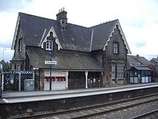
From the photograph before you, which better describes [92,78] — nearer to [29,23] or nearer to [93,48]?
[93,48]

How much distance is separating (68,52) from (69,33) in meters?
3.61

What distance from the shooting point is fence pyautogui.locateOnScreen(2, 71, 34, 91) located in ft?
63.7

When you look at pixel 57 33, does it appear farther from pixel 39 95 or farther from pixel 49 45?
pixel 39 95

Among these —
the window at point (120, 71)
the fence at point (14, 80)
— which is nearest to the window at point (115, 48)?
the window at point (120, 71)

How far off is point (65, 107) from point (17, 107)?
3096mm

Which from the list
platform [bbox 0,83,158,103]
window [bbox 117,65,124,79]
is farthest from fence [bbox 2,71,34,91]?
window [bbox 117,65,124,79]

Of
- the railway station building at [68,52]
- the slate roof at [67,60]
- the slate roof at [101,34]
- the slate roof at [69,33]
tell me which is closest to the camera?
the slate roof at [67,60]

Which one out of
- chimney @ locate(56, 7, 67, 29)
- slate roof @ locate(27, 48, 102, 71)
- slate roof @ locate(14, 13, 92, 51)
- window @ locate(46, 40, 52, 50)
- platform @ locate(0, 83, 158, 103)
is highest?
chimney @ locate(56, 7, 67, 29)

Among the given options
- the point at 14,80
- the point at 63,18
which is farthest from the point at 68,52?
the point at 14,80

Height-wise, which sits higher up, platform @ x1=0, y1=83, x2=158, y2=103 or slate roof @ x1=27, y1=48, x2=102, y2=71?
slate roof @ x1=27, y1=48, x2=102, y2=71

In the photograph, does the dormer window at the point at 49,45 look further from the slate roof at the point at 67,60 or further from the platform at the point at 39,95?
the platform at the point at 39,95

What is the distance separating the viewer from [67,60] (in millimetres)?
25125

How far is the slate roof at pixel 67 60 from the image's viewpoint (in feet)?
72.8

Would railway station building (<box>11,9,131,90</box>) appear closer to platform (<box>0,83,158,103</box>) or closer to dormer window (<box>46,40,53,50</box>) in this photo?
dormer window (<box>46,40,53,50</box>)
